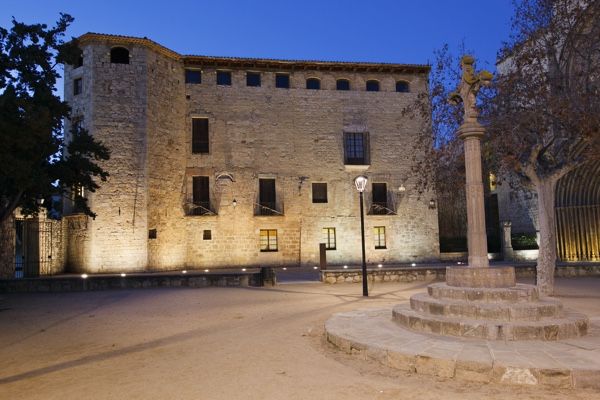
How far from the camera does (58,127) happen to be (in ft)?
42.7

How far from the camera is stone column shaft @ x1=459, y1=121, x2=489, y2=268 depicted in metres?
7.35

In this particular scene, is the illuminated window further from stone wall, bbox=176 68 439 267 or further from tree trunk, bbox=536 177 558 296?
tree trunk, bbox=536 177 558 296

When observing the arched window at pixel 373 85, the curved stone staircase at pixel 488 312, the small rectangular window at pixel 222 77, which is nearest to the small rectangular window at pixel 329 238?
the arched window at pixel 373 85

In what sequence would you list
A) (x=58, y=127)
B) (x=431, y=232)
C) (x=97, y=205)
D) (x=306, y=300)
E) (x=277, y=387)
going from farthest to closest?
1. (x=431, y=232)
2. (x=97, y=205)
3. (x=58, y=127)
4. (x=306, y=300)
5. (x=277, y=387)

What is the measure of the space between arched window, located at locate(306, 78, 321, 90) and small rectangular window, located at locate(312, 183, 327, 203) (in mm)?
5882

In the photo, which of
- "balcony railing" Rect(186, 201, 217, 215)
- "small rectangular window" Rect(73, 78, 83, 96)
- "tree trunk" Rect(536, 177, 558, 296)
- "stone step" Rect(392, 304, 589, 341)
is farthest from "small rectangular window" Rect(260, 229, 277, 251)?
"stone step" Rect(392, 304, 589, 341)

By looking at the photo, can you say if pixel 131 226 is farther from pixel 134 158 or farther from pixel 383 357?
pixel 383 357

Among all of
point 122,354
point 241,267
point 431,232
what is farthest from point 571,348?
point 431,232

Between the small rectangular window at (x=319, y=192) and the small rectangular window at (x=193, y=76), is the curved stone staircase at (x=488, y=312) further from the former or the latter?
the small rectangular window at (x=193, y=76)

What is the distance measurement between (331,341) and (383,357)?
1.20 metres

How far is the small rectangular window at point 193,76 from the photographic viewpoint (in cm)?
2502

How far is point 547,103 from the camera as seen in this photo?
10156mm

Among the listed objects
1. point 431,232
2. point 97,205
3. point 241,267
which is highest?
point 97,205

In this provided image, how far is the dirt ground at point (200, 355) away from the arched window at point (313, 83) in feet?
57.7
